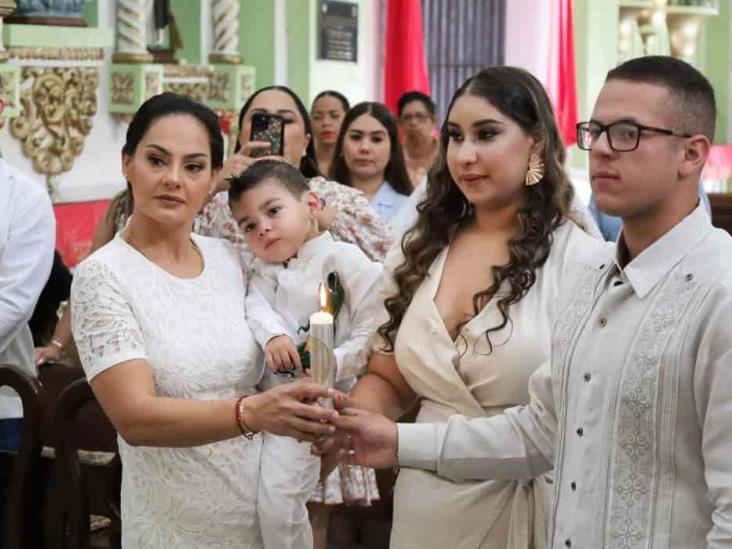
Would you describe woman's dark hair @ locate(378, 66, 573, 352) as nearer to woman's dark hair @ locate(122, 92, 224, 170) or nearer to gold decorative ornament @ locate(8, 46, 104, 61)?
woman's dark hair @ locate(122, 92, 224, 170)

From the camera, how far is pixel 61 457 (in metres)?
3.00

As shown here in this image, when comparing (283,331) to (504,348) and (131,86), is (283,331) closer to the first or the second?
(504,348)

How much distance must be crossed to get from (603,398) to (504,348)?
519 millimetres

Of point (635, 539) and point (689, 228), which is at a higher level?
point (689, 228)

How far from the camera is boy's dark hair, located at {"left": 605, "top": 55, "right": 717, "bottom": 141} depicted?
1.90 metres

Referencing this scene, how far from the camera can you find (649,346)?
1.85 metres

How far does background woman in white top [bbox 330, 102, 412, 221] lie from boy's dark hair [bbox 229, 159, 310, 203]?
251cm

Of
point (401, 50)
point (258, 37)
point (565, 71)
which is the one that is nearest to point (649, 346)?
point (258, 37)

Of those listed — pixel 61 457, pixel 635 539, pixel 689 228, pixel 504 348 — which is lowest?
pixel 61 457

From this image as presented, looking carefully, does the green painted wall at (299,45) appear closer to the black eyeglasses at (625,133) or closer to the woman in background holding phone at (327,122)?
the woman in background holding phone at (327,122)

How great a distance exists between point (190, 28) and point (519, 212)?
5211 millimetres

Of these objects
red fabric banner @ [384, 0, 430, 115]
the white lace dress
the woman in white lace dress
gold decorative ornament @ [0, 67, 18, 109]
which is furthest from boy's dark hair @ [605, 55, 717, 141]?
red fabric banner @ [384, 0, 430, 115]

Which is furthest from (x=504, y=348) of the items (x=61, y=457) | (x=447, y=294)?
(x=61, y=457)

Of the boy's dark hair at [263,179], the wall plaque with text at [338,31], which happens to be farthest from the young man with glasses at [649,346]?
the wall plaque with text at [338,31]
